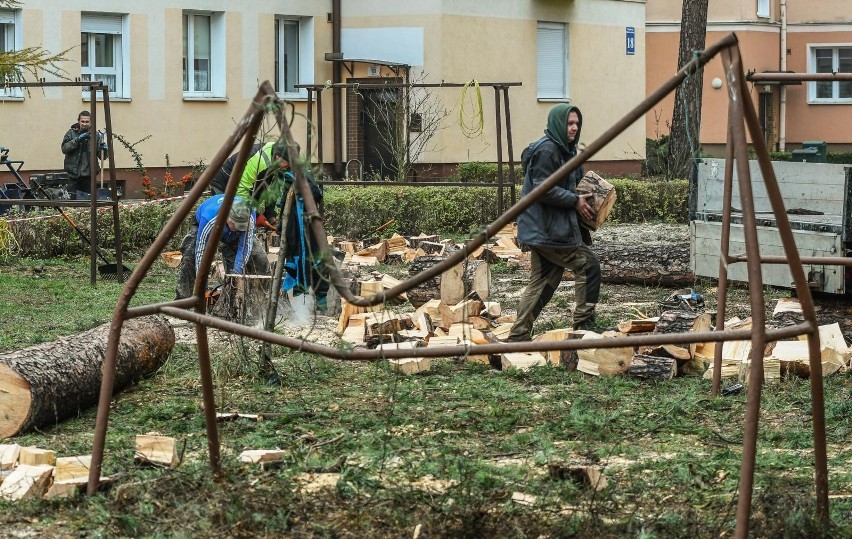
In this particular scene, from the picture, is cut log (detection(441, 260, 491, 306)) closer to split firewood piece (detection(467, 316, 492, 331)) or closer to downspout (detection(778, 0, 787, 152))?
split firewood piece (detection(467, 316, 492, 331))

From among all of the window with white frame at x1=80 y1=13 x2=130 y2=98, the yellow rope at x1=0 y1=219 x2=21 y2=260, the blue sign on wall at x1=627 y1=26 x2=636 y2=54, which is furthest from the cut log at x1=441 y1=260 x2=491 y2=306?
the blue sign on wall at x1=627 y1=26 x2=636 y2=54

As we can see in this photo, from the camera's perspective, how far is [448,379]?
7762mm

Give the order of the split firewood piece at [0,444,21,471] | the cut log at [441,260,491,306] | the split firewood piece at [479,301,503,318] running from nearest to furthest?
the split firewood piece at [0,444,21,471] → the split firewood piece at [479,301,503,318] → the cut log at [441,260,491,306]

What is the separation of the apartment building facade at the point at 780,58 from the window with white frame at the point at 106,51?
53.3ft

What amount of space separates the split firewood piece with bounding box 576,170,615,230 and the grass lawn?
4.76 ft

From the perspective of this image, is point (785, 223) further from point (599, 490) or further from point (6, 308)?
point (6, 308)

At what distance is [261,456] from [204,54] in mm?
18773

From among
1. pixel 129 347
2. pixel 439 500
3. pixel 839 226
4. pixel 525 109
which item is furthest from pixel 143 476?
pixel 525 109

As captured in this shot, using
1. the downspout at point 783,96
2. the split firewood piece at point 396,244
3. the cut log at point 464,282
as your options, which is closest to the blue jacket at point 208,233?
the cut log at point 464,282

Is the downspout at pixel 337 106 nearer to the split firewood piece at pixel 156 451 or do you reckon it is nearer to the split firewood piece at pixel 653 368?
the split firewood piece at pixel 653 368

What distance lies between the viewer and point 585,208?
8.73 meters

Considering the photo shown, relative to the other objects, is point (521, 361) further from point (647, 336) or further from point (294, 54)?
point (294, 54)

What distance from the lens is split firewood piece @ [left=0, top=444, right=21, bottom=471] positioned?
5301 mm

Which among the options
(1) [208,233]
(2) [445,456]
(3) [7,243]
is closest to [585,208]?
(1) [208,233]
